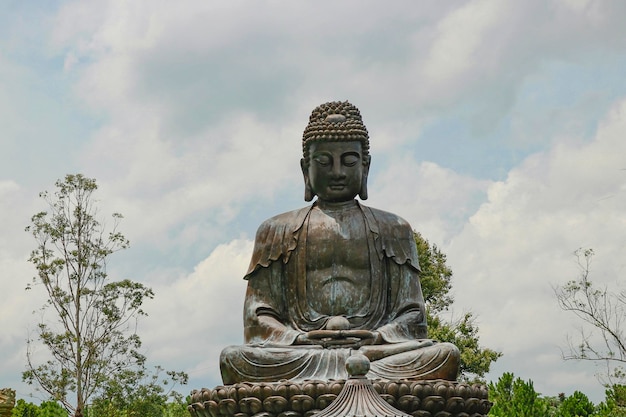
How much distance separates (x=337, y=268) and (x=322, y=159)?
1.05m

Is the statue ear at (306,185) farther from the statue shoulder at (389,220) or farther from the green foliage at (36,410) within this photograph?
the green foliage at (36,410)

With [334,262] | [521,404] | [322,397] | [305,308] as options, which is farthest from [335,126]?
[521,404]

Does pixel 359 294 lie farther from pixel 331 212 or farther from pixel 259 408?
pixel 259 408

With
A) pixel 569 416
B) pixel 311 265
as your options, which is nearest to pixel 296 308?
pixel 311 265

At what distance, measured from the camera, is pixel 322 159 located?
31.4 feet

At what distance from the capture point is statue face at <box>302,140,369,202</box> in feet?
31.3

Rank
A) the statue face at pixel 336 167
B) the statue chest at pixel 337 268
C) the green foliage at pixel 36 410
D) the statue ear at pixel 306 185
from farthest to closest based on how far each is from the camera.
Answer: the green foliage at pixel 36 410
the statue ear at pixel 306 185
the statue face at pixel 336 167
the statue chest at pixel 337 268

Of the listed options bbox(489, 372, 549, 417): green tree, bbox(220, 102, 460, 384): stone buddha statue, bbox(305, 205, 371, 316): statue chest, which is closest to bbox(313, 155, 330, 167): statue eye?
bbox(220, 102, 460, 384): stone buddha statue

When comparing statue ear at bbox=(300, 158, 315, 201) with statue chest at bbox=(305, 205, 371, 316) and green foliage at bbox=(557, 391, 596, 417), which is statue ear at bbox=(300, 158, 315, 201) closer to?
statue chest at bbox=(305, 205, 371, 316)

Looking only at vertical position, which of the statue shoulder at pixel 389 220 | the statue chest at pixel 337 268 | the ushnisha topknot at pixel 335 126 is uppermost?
the ushnisha topknot at pixel 335 126

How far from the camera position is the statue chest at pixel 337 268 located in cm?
923

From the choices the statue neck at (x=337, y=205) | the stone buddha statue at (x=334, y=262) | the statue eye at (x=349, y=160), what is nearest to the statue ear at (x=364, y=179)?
the stone buddha statue at (x=334, y=262)

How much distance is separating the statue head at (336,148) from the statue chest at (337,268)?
39 centimetres

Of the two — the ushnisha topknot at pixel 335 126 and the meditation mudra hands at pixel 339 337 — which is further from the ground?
the ushnisha topknot at pixel 335 126
